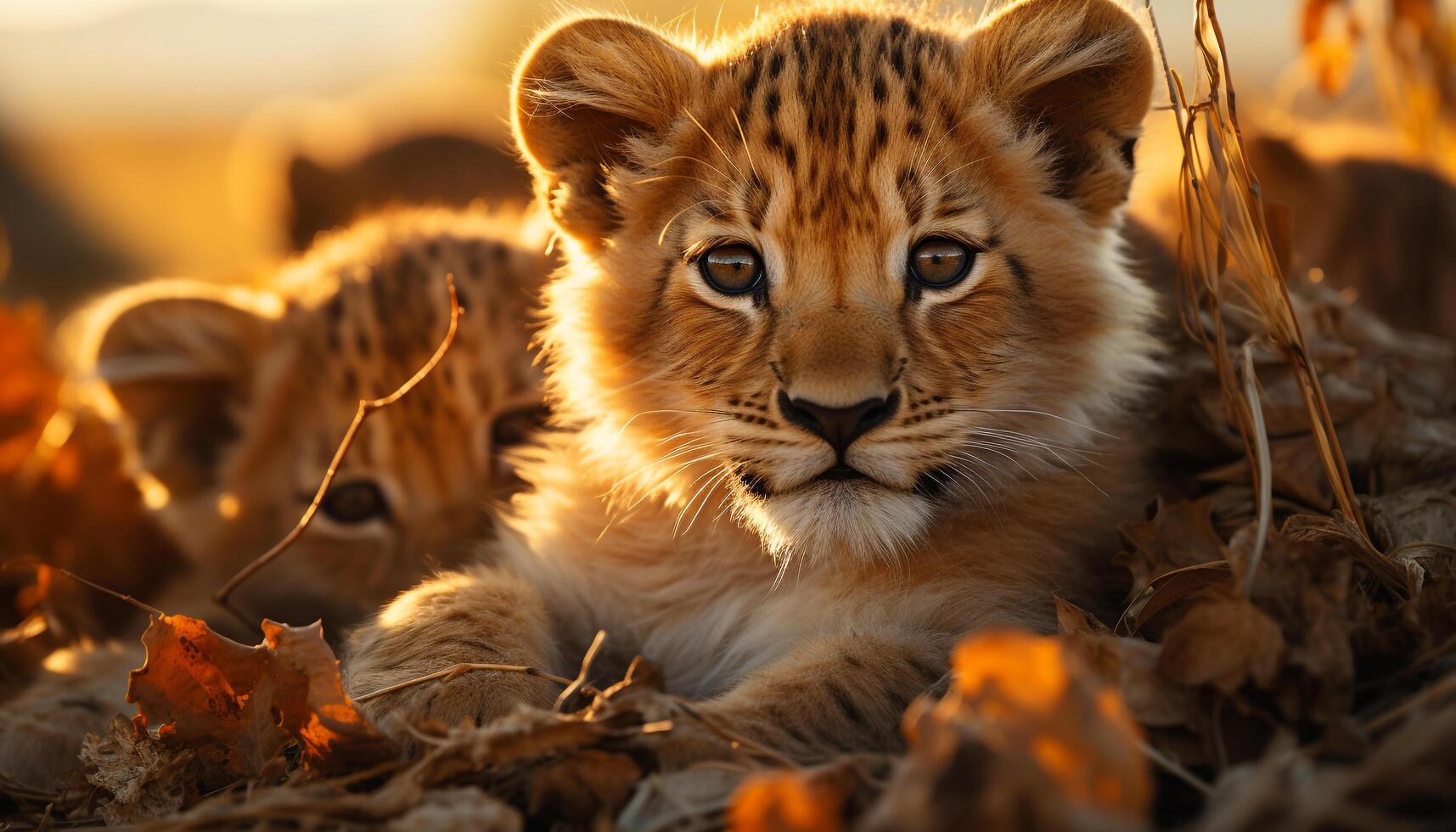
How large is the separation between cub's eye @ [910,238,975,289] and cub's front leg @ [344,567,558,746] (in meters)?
1.14

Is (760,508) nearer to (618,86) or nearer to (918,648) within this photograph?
(918,648)

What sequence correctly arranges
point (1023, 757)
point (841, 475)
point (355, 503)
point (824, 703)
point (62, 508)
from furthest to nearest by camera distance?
point (62, 508) < point (355, 503) < point (841, 475) < point (824, 703) < point (1023, 757)

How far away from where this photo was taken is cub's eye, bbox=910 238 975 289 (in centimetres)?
276

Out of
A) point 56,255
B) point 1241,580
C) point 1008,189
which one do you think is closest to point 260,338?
point 1008,189

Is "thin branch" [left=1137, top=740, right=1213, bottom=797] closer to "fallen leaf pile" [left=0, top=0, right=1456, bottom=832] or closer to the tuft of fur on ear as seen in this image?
"fallen leaf pile" [left=0, top=0, right=1456, bottom=832]

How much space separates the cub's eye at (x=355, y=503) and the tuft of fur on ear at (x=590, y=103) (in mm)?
1027

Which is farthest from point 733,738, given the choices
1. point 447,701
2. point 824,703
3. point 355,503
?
point 355,503

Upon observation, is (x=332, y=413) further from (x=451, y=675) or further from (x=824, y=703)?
(x=824, y=703)

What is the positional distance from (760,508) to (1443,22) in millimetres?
3882

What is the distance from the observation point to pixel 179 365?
3.74 meters

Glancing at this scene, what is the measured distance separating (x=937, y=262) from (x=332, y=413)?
1865mm

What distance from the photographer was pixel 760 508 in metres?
2.71

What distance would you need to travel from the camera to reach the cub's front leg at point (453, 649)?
7.73 ft

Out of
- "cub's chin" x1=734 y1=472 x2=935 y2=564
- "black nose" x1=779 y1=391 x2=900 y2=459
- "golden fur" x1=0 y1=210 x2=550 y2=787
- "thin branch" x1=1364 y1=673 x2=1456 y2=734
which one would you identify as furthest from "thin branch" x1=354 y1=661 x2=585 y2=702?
"thin branch" x1=1364 y1=673 x2=1456 y2=734
